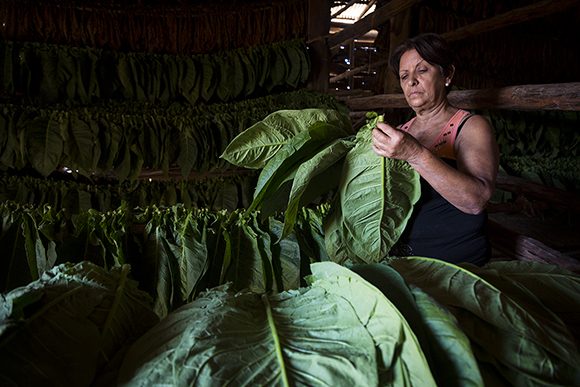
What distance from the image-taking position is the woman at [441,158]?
121cm

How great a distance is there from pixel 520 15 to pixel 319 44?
1.40 metres

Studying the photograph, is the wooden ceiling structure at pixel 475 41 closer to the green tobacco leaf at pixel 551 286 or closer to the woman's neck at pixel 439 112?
the woman's neck at pixel 439 112

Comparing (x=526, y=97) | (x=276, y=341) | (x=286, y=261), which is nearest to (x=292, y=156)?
(x=286, y=261)

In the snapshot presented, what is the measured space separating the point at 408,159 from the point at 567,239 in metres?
3.39

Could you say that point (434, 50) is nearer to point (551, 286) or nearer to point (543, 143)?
point (551, 286)

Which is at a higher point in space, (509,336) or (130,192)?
(509,336)

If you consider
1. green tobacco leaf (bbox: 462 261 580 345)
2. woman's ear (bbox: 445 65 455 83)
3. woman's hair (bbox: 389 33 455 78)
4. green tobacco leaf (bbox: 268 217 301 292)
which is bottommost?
green tobacco leaf (bbox: 268 217 301 292)

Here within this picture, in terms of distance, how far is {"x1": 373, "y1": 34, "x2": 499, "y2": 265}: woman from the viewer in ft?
3.98

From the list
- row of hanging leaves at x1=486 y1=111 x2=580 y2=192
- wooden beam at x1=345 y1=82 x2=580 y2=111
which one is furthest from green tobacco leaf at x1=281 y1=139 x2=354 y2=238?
row of hanging leaves at x1=486 y1=111 x2=580 y2=192

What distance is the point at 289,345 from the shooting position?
57 cm

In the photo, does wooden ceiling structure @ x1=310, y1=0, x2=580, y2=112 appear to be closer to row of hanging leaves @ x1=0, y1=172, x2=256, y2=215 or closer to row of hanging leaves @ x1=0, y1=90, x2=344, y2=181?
row of hanging leaves @ x1=0, y1=90, x2=344, y2=181

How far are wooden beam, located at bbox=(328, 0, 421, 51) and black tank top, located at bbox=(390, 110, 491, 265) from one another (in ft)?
5.08

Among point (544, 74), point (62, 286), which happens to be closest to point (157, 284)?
point (62, 286)

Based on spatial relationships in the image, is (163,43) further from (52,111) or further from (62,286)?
(62,286)
